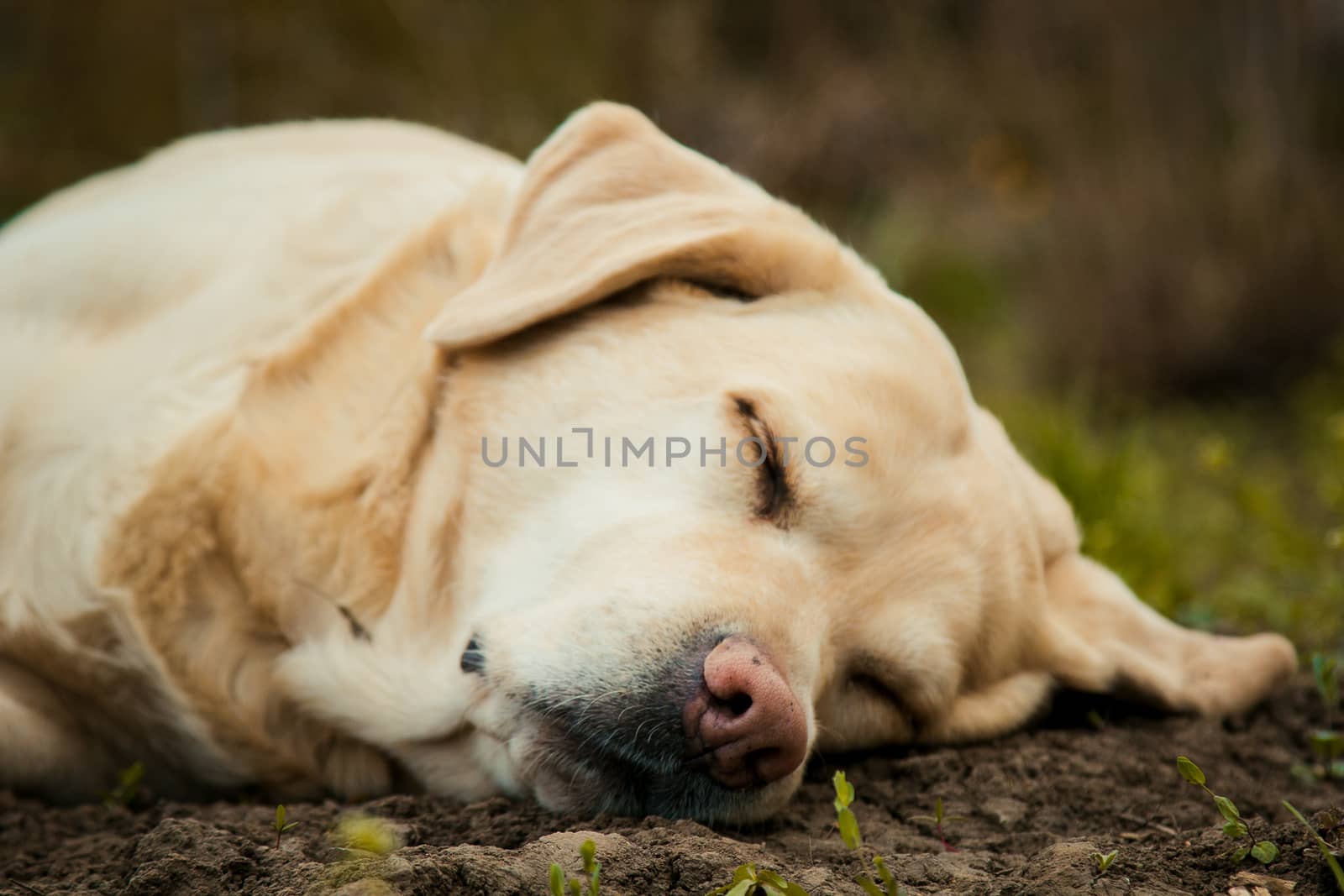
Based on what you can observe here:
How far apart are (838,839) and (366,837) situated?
0.92 meters

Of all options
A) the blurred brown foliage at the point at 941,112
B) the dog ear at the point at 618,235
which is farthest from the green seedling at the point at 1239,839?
the blurred brown foliage at the point at 941,112

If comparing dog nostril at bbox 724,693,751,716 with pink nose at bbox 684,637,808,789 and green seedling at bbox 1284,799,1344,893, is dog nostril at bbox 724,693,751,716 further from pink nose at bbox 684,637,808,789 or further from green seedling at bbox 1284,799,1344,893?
green seedling at bbox 1284,799,1344,893

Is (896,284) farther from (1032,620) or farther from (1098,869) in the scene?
(1098,869)

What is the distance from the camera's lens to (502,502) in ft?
8.61

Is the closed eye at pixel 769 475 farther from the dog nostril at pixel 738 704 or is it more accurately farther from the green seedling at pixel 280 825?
the green seedling at pixel 280 825

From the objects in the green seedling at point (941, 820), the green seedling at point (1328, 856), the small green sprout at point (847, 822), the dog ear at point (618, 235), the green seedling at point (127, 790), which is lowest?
the green seedling at point (127, 790)

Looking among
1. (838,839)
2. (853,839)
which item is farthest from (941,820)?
(853,839)

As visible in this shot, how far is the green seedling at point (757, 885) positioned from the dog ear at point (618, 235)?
4.21 ft

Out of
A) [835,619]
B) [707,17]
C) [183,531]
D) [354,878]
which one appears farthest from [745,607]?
[707,17]

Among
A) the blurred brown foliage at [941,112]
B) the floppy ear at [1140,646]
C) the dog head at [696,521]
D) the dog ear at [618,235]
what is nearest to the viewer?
the dog head at [696,521]

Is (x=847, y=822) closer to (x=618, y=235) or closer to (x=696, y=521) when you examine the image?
(x=696, y=521)

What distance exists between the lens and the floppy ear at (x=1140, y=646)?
302cm

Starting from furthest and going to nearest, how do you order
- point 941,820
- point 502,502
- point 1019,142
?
point 1019,142 < point 502,502 < point 941,820

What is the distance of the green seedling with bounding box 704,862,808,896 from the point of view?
5.75ft
